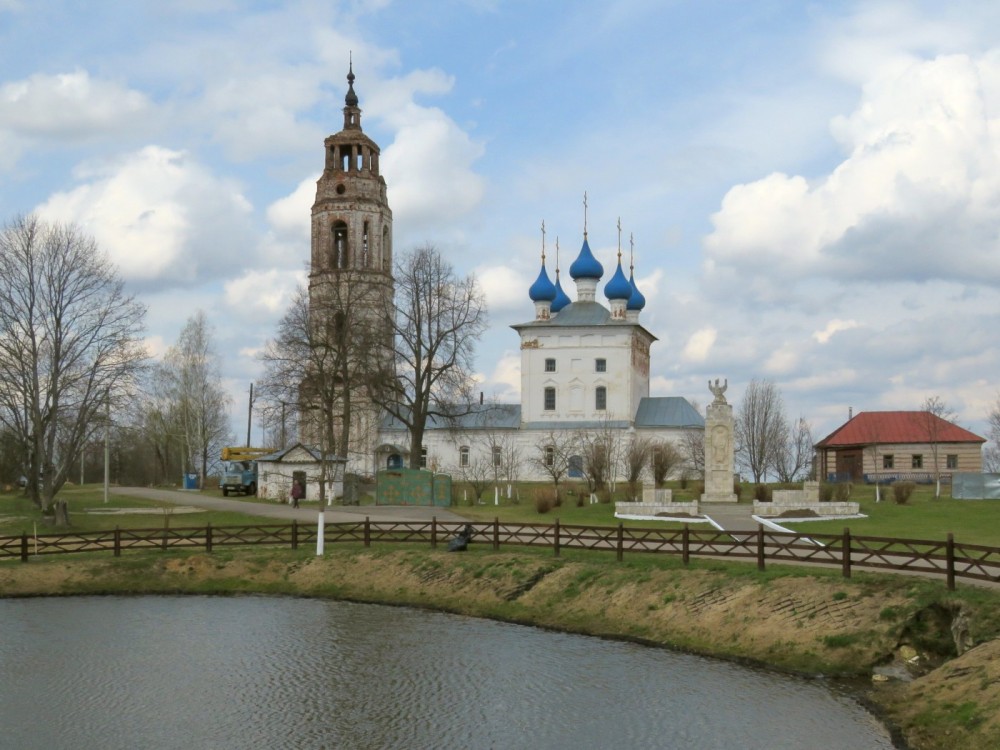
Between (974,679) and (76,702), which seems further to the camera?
(76,702)

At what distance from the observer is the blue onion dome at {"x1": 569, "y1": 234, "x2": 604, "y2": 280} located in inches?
2702

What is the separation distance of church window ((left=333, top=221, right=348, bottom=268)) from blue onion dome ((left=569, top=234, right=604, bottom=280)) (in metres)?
15.1

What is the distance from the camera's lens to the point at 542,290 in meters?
68.3

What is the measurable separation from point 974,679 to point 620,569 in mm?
9651

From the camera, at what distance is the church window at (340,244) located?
6241 centimetres

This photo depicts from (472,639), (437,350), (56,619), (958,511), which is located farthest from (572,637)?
(437,350)

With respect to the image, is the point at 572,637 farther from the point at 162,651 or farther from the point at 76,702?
the point at 76,702

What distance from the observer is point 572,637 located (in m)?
21.2

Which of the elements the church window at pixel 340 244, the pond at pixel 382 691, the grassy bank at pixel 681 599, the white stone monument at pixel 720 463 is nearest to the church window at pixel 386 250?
the church window at pixel 340 244

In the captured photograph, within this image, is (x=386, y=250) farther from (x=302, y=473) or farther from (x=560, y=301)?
(x=302, y=473)

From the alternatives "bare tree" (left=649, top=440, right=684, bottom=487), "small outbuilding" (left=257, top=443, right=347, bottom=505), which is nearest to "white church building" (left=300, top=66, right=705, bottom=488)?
"bare tree" (left=649, top=440, right=684, bottom=487)

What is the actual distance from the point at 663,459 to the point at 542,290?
1759 cm

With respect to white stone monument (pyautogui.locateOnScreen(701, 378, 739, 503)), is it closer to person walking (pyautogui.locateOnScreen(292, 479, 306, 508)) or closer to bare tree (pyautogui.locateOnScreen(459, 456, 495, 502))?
person walking (pyautogui.locateOnScreen(292, 479, 306, 508))

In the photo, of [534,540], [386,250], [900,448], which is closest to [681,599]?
[534,540]
